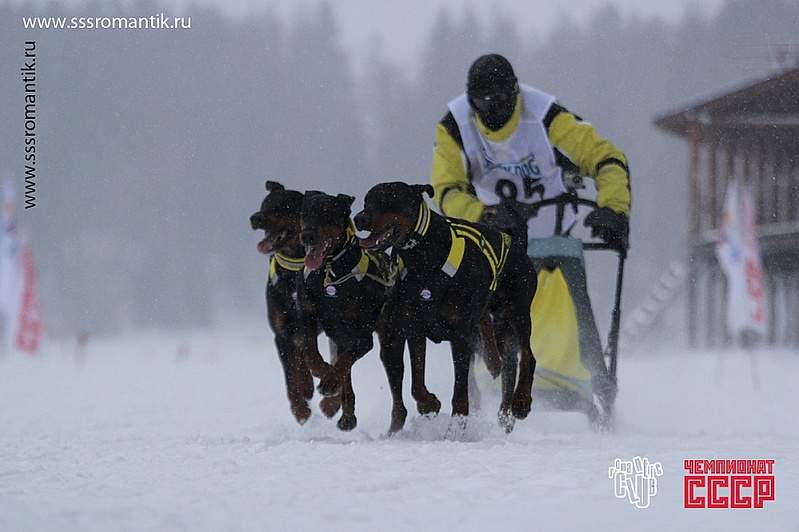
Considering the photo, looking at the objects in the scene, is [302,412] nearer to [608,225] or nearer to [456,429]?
[456,429]

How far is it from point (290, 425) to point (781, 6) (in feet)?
188

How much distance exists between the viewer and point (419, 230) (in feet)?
14.8

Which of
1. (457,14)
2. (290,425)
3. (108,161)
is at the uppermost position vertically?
(457,14)

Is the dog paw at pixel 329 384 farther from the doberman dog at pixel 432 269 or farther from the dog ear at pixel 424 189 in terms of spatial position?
the dog ear at pixel 424 189

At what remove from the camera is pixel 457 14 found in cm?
5912

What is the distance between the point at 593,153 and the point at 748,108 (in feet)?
54.8

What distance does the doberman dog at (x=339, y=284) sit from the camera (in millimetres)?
4586

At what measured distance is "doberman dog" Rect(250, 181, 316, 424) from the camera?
16.3ft

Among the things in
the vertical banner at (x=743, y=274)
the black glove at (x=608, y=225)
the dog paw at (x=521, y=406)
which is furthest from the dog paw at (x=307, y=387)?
the vertical banner at (x=743, y=274)

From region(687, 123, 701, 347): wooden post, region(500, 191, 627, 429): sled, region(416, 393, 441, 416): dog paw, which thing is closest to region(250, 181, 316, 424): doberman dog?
region(416, 393, 441, 416): dog paw

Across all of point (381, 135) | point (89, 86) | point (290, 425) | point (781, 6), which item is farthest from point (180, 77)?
point (290, 425)

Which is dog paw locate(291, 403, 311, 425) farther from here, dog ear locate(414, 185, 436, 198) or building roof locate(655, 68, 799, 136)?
building roof locate(655, 68, 799, 136)

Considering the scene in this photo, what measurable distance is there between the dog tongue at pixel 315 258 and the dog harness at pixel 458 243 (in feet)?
1.04

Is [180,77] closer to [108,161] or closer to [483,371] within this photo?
[108,161]
